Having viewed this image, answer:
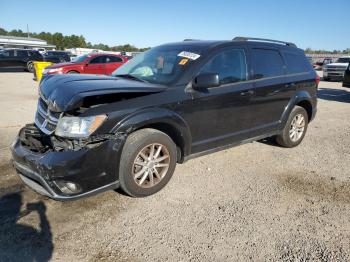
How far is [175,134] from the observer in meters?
3.84

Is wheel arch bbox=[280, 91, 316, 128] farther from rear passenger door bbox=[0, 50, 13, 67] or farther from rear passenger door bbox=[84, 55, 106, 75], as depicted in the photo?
rear passenger door bbox=[0, 50, 13, 67]

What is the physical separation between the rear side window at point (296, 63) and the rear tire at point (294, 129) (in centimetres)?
66

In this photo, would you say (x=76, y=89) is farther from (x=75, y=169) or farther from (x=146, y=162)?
(x=146, y=162)

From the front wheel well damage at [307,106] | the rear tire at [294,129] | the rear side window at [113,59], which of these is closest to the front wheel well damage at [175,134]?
the rear tire at [294,129]

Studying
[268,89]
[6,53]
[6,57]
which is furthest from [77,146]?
[6,53]

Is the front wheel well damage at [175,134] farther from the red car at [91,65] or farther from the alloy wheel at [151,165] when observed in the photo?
the red car at [91,65]

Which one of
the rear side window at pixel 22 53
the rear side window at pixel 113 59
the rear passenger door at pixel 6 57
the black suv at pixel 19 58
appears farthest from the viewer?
the rear side window at pixel 22 53

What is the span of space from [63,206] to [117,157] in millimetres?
848

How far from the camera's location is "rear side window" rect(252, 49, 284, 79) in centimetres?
467

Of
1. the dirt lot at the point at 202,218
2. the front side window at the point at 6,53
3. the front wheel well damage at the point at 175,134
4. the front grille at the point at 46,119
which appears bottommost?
the dirt lot at the point at 202,218

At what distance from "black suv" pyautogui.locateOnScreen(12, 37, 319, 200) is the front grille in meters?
0.01

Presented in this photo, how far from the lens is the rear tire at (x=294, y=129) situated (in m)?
5.43

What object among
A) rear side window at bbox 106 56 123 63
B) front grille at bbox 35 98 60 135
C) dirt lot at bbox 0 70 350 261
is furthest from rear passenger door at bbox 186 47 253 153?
rear side window at bbox 106 56 123 63

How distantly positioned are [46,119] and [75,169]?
2.81 feet
